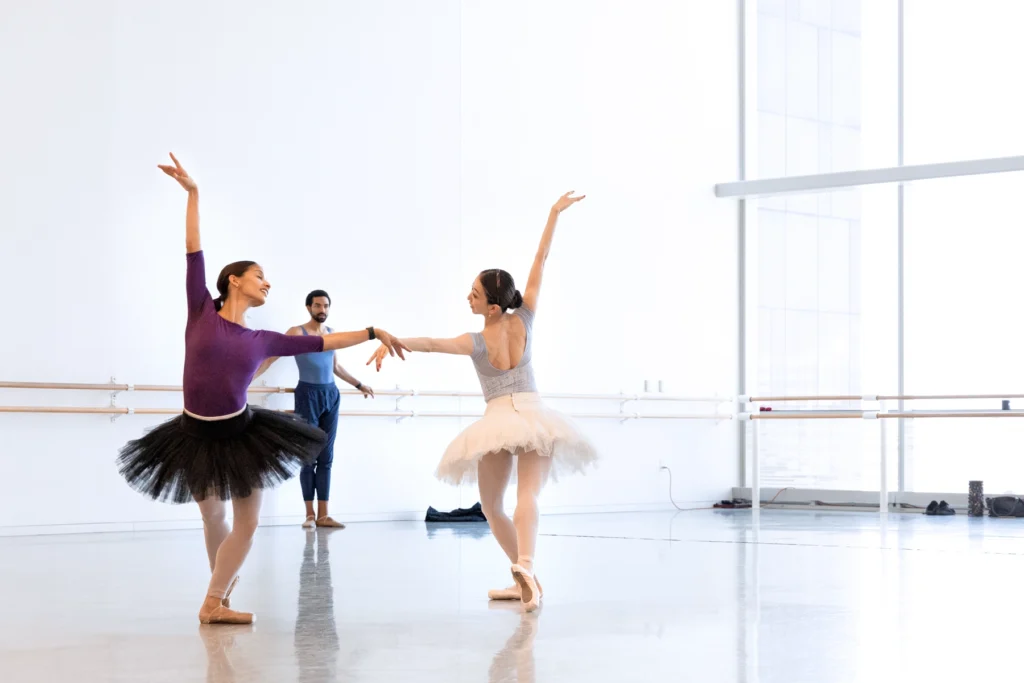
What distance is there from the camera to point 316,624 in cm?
351

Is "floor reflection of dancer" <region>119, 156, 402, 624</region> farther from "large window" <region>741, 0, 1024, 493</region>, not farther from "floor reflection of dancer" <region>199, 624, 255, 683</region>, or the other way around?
"large window" <region>741, 0, 1024, 493</region>

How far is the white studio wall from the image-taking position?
22.5 ft

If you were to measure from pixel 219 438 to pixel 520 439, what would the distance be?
976 millimetres

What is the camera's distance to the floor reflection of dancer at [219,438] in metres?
3.58

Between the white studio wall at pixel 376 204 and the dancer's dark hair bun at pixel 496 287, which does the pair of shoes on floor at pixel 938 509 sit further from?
the dancer's dark hair bun at pixel 496 287

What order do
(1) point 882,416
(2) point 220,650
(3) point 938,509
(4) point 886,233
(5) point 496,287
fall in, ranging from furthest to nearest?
(4) point 886,233
(3) point 938,509
(1) point 882,416
(5) point 496,287
(2) point 220,650

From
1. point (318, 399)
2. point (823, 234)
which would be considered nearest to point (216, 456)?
point (318, 399)

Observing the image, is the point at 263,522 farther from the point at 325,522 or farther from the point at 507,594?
the point at 507,594

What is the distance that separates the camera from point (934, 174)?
9.45m

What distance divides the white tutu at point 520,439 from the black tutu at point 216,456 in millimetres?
642

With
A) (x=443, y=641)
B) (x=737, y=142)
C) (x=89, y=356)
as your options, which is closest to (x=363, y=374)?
(x=89, y=356)

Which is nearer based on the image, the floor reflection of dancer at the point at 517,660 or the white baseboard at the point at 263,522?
the floor reflection of dancer at the point at 517,660

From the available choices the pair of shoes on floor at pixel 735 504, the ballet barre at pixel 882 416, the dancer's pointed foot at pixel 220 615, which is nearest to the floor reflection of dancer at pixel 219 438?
the dancer's pointed foot at pixel 220 615

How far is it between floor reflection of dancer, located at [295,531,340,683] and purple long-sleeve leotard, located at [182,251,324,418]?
63 centimetres
